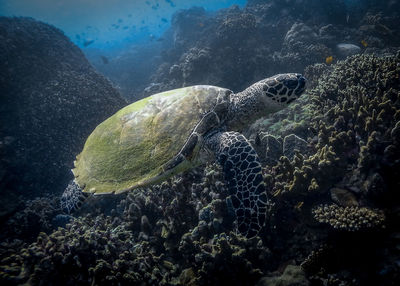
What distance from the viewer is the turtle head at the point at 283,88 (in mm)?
3650

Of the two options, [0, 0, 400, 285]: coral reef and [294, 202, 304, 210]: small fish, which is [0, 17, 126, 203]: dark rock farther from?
[294, 202, 304, 210]: small fish

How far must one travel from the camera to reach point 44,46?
34.1ft

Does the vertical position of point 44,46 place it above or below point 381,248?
above

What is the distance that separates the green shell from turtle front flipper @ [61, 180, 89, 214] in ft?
1.10

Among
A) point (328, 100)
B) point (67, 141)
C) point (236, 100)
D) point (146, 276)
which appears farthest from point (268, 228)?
point (67, 141)

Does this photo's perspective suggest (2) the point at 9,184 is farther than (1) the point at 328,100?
Yes

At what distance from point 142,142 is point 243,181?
1.93m

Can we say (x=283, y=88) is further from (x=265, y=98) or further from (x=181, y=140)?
(x=181, y=140)

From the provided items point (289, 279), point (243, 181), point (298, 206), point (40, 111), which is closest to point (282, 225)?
point (298, 206)

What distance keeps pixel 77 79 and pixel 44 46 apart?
3161 mm

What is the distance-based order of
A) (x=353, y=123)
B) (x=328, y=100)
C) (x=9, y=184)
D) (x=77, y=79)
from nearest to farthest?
(x=353, y=123) → (x=328, y=100) → (x=9, y=184) → (x=77, y=79)

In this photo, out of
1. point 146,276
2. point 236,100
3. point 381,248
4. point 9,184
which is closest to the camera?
point 381,248

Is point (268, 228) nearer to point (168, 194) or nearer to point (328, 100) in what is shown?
point (168, 194)

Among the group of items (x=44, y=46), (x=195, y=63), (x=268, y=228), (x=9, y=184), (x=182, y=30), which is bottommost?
(x=268, y=228)
